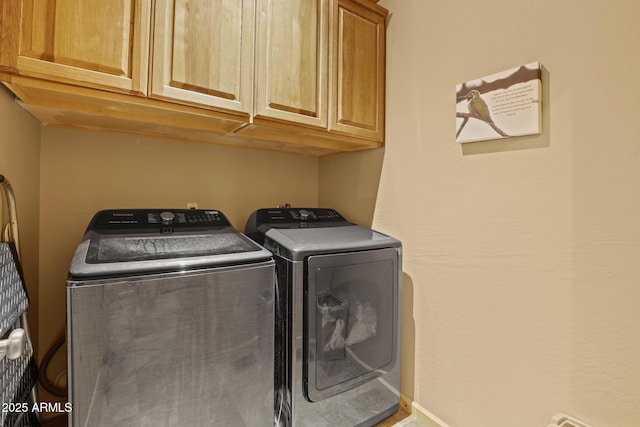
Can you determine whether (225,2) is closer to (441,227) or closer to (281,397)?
(441,227)

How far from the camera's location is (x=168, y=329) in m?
1.05

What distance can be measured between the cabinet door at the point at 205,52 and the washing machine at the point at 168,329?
0.61 meters

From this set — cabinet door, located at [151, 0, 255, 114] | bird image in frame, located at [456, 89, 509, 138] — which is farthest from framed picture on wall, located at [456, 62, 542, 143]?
cabinet door, located at [151, 0, 255, 114]

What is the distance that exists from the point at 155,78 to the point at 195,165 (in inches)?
28.0

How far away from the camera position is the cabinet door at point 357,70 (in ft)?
5.41

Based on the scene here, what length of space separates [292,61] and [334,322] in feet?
4.15

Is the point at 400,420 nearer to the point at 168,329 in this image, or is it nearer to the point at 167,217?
the point at 168,329

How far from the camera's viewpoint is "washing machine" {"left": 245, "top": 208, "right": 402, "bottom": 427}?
1343mm

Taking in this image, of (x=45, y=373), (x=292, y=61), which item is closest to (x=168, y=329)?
(x=45, y=373)

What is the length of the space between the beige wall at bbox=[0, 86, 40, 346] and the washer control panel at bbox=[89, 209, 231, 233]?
25 cm

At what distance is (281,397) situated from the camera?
1407mm

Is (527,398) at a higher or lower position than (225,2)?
lower

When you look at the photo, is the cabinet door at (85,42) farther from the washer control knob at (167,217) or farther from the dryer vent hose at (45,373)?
the dryer vent hose at (45,373)

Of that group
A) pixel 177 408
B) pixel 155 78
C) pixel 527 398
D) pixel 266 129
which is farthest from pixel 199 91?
pixel 527 398
